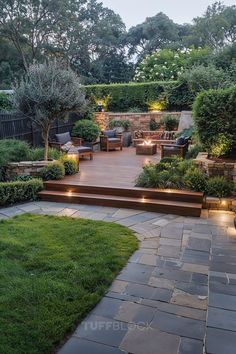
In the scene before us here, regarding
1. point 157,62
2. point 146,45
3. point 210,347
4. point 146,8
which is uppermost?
point 146,8

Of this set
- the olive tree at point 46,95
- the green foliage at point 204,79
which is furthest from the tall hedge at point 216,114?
the green foliage at point 204,79

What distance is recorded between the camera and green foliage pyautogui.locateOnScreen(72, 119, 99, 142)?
36.6 ft

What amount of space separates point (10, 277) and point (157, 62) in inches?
643

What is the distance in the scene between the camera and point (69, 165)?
747cm

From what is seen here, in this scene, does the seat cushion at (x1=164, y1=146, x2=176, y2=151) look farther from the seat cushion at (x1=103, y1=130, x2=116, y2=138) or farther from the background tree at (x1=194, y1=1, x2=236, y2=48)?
the background tree at (x1=194, y1=1, x2=236, y2=48)

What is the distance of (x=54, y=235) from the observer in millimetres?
4332

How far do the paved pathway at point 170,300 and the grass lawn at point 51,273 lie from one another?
0.14 metres

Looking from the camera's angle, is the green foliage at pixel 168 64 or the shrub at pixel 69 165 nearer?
the shrub at pixel 69 165

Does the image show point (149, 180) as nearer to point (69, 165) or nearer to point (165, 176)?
point (165, 176)

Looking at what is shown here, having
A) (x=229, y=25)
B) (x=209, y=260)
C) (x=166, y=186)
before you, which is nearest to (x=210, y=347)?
(x=209, y=260)

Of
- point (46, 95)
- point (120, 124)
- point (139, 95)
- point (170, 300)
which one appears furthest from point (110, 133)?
point (170, 300)

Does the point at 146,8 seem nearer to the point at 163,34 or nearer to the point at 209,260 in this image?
the point at 163,34

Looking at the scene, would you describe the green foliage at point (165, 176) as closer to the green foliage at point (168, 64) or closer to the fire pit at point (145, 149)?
the fire pit at point (145, 149)

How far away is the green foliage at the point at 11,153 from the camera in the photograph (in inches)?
272
